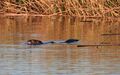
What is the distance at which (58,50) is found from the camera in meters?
11.6

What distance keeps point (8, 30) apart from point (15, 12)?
17.6 ft

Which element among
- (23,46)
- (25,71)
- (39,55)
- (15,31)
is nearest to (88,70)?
(25,71)

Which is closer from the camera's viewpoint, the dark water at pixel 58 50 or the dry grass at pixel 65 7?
the dark water at pixel 58 50

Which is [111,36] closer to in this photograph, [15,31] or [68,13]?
[15,31]

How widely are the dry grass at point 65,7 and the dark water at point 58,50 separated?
1.07 metres

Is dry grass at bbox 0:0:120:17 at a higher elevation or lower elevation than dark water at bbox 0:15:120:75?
higher

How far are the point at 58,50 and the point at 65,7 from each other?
8.30 metres

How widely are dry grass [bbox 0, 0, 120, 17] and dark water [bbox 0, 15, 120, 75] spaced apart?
42.0 inches

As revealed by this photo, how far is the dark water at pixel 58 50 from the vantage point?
9508 millimetres

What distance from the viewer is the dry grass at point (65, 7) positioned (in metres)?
19.0

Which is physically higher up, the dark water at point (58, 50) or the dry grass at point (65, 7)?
the dry grass at point (65, 7)

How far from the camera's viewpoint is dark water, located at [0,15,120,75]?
31.2 ft

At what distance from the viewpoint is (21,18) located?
19.4 meters

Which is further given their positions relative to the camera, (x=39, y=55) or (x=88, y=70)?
(x=39, y=55)
